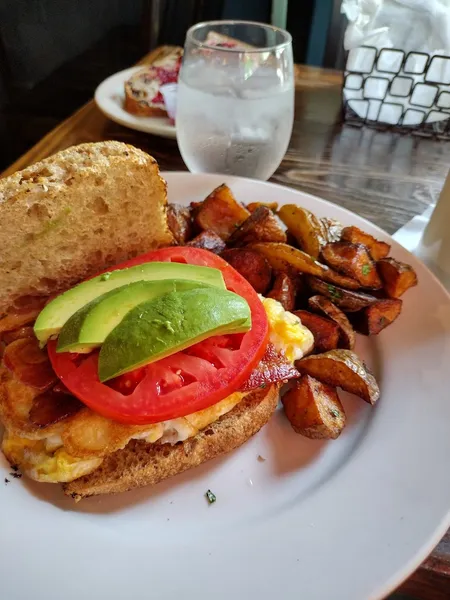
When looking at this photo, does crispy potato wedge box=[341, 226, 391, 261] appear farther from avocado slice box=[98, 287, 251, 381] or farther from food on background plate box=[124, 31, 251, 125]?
food on background plate box=[124, 31, 251, 125]

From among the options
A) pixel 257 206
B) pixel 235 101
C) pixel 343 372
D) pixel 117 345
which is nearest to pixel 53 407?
pixel 117 345

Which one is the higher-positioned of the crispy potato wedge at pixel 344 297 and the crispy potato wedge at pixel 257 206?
the crispy potato wedge at pixel 257 206

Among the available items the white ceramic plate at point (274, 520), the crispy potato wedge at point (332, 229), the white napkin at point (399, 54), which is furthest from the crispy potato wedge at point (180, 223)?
the white napkin at point (399, 54)

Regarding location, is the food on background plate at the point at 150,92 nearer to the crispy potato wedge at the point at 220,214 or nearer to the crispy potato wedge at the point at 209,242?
the crispy potato wedge at the point at 220,214

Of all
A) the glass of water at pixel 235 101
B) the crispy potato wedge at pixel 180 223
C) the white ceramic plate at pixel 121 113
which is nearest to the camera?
the crispy potato wedge at pixel 180 223

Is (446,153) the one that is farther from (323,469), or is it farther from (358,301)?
(323,469)

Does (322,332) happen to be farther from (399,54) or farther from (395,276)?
(399,54)
